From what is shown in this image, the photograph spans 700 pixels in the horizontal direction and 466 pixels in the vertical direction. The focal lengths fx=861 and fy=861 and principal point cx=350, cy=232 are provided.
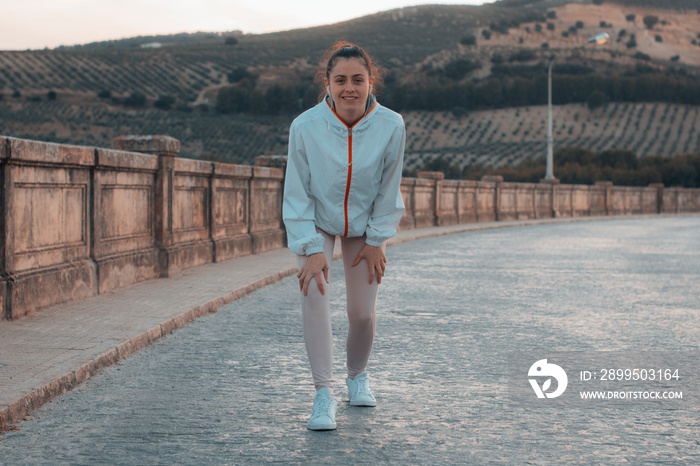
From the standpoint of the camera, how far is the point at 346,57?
166 inches

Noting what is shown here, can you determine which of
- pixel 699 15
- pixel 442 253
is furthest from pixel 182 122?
pixel 699 15

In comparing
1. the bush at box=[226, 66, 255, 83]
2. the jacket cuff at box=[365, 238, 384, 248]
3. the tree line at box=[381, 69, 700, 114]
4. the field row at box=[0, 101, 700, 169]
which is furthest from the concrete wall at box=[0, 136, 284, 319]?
the tree line at box=[381, 69, 700, 114]

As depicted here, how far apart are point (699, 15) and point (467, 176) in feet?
367

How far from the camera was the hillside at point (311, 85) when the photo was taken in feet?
301

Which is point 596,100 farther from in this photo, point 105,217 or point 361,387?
point 361,387

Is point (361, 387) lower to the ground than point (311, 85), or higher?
lower

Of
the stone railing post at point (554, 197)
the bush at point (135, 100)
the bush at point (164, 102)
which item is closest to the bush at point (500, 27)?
the bush at point (164, 102)

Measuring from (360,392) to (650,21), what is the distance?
16981 centimetres

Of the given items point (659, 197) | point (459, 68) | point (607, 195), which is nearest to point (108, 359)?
point (607, 195)

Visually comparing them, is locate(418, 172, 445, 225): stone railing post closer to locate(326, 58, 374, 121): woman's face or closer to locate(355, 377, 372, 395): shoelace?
locate(355, 377, 372, 395): shoelace

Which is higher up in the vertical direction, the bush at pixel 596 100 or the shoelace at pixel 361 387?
the bush at pixel 596 100

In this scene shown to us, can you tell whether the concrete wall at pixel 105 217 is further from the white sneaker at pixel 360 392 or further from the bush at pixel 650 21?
the bush at pixel 650 21

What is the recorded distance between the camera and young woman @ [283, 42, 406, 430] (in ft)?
13.6

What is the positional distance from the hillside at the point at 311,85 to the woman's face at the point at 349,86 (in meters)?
82.8
